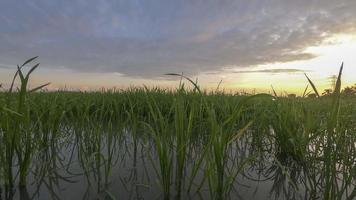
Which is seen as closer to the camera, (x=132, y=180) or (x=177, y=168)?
(x=177, y=168)

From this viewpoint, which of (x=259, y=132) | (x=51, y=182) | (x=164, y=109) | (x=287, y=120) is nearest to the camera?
(x=51, y=182)

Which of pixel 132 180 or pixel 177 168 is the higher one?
pixel 177 168

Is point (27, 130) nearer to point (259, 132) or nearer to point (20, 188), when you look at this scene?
point (20, 188)

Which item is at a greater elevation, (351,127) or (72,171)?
(351,127)

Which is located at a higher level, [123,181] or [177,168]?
[177,168]

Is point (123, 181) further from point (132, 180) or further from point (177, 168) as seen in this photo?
point (177, 168)

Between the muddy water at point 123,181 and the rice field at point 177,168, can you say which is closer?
the rice field at point 177,168

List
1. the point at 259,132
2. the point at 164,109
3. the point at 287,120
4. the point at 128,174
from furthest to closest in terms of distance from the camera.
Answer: the point at 164,109 < the point at 259,132 < the point at 287,120 < the point at 128,174

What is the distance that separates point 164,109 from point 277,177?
3479mm

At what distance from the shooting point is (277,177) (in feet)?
8.41

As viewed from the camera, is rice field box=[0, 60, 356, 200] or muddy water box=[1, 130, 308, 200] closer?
rice field box=[0, 60, 356, 200]

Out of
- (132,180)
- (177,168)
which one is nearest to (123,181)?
(132,180)

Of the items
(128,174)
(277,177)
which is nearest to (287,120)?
(277,177)

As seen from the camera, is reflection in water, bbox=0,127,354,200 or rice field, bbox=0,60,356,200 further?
reflection in water, bbox=0,127,354,200
